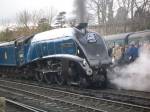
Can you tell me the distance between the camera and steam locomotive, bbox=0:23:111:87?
16203mm

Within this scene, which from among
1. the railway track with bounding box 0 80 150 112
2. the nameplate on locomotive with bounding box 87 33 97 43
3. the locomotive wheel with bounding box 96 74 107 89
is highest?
the nameplate on locomotive with bounding box 87 33 97 43

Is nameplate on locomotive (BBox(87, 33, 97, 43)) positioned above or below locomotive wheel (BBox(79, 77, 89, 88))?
above

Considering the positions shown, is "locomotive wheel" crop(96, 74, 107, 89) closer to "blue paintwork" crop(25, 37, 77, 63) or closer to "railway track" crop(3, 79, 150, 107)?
"railway track" crop(3, 79, 150, 107)

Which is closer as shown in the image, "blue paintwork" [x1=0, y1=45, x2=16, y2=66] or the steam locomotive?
the steam locomotive

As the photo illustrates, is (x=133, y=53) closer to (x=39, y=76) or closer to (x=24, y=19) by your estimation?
(x=39, y=76)

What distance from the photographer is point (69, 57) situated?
16.5 meters

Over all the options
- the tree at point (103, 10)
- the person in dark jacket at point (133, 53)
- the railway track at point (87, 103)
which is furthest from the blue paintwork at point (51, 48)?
the tree at point (103, 10)

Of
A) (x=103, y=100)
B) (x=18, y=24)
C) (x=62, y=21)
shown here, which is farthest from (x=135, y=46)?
(x=18, y=24)

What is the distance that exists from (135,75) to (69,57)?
320 cm

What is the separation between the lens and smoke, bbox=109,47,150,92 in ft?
52.4

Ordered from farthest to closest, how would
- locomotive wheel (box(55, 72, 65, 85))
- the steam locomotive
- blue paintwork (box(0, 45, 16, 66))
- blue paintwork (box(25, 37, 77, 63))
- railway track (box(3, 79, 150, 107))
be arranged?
blue paintwork (box(0, 45, 16, 66)), locomotive wheel (box(55, 72, 65, 85)), blue paintwork (box(25, 37, 77, 63)), the steam locomotive, railway track (box(3, 79, 150, 107))

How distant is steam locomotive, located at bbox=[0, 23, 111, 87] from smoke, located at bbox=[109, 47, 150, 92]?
0.94 m

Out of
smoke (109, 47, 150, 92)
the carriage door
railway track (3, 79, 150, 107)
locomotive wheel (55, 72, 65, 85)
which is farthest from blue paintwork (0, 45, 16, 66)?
smoke (109, 47, 150, 92)

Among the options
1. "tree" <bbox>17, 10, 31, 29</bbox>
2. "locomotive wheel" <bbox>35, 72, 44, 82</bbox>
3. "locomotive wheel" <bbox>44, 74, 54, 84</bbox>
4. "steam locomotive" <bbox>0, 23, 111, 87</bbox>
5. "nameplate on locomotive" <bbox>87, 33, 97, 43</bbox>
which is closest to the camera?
"steam locomotive" <bbox>0, 23, 111, 87</bbox>
